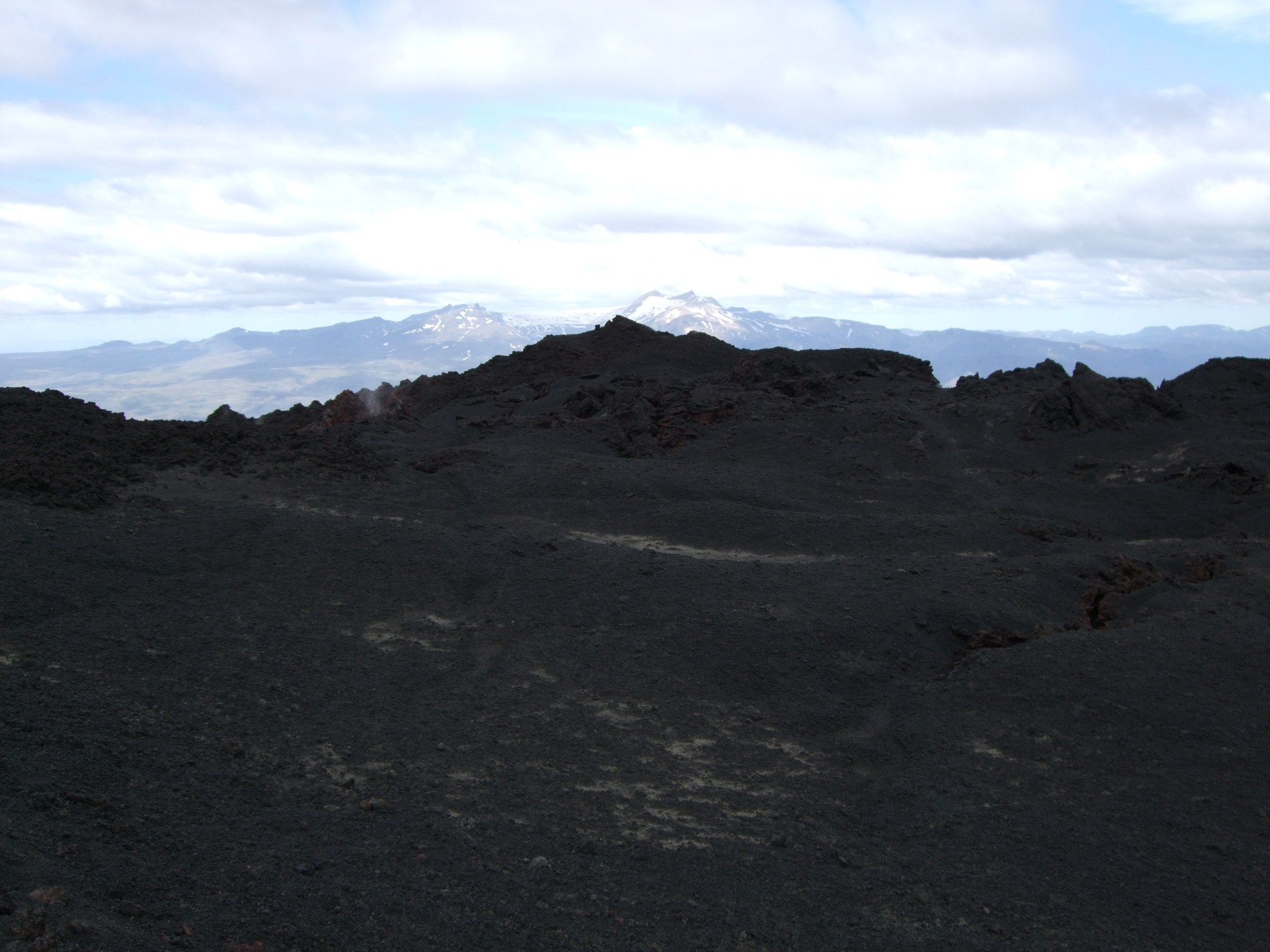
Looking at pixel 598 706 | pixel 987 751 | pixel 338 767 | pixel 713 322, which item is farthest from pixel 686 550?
pixel 713 322

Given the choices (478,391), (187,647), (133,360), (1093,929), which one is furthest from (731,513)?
(133,360)

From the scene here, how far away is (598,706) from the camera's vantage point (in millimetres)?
9789

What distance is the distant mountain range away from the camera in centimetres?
11031

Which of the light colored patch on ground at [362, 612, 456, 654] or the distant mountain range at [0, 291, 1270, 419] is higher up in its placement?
the distant mountain range at [0, 291, 1270, 419]

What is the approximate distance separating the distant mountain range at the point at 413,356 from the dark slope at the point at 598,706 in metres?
81.6

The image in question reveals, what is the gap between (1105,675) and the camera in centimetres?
1017

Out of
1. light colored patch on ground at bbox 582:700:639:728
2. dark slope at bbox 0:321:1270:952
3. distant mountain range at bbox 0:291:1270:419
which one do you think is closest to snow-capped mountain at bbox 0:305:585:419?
distant mountain range at bbox 0:291:1270:419

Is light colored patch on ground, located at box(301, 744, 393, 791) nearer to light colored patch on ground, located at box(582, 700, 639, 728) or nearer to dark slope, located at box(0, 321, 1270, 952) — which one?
dark slope, located at box(0, 321, 1270, 952)

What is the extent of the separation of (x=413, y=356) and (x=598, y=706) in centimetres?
18061

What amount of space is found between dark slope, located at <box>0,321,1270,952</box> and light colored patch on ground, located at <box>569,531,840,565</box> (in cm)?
9

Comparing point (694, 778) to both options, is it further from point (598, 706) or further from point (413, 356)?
point (413, 356)

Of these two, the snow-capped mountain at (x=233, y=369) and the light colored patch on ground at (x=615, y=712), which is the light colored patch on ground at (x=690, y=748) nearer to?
the light colored patch on ground at (x=615, y=712)

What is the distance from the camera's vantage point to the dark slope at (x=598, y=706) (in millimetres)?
6047

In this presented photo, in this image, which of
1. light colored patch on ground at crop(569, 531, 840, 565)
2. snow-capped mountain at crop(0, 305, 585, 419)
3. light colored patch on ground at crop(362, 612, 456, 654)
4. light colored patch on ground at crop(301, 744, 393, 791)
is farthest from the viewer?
snow-capped mountain at crop(0, 305, 585, 419)
